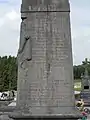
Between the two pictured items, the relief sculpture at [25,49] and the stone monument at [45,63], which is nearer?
the stone monument at [45,63]

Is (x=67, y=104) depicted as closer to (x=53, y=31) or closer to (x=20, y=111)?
(x=20, y=111)

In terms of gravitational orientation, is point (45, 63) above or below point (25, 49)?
below

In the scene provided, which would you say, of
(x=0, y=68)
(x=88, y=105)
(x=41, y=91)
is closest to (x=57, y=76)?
(x=41, y=91)

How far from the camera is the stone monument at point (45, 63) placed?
12.3 m

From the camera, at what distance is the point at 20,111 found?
12.3 metres

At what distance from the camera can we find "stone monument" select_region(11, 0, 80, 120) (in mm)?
12266

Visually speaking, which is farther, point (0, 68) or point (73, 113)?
point (0, 68)

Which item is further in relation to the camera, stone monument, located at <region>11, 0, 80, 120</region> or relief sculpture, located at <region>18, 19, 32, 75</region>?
relief sculpture, located at <region>18, 19, 32, 75</region>

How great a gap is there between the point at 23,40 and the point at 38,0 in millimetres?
1505

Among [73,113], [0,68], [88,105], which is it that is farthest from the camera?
[0,68]

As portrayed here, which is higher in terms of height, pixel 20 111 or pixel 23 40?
pixel 23 40

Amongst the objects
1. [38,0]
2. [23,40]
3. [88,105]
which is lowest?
[88,105]

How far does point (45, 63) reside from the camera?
12508 millimetres

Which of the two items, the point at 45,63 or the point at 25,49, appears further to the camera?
the point at 25,49
